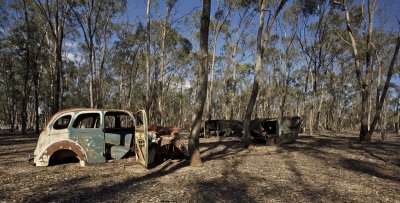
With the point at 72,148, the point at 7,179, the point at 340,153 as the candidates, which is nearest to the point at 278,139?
the point at 340,153

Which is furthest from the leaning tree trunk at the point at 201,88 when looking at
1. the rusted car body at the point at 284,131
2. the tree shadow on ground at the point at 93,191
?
the rusted car body at the point at 284,131

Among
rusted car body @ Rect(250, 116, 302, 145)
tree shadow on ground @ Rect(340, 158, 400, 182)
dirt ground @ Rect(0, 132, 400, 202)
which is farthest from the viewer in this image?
rusted car body @ Rect(250, 116, 302, 145)

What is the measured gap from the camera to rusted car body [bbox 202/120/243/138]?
18.2 m

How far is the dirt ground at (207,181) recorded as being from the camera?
16.4ft

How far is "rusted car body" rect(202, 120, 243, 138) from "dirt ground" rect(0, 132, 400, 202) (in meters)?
9.12

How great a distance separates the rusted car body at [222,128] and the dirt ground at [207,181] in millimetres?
9122

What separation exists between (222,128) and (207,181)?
40.0 ft

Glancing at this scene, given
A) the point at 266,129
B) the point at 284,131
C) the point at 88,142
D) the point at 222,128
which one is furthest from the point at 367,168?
the point at 222,128

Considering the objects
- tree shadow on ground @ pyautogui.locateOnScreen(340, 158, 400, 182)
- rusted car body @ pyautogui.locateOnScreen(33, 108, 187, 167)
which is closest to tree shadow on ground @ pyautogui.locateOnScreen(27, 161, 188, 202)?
rusted car body @ pyautogui.locateOnScreen(33, 108, 187, 167)

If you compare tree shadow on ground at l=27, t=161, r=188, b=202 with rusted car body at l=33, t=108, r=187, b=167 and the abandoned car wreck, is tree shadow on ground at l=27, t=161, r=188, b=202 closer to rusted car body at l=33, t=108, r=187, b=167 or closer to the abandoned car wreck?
rusted car body at l=33, t=108, r=187, b=167

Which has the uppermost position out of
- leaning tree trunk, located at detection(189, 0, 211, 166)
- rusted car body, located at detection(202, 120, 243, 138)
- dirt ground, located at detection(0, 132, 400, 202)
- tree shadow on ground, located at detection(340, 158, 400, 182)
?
leaning tree trunk, located at detection(189, 0, 211, 166)

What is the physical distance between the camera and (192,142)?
7.64 meters

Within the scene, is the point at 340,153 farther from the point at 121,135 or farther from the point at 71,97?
the point at 71,97

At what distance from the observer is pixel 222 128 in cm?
1825
